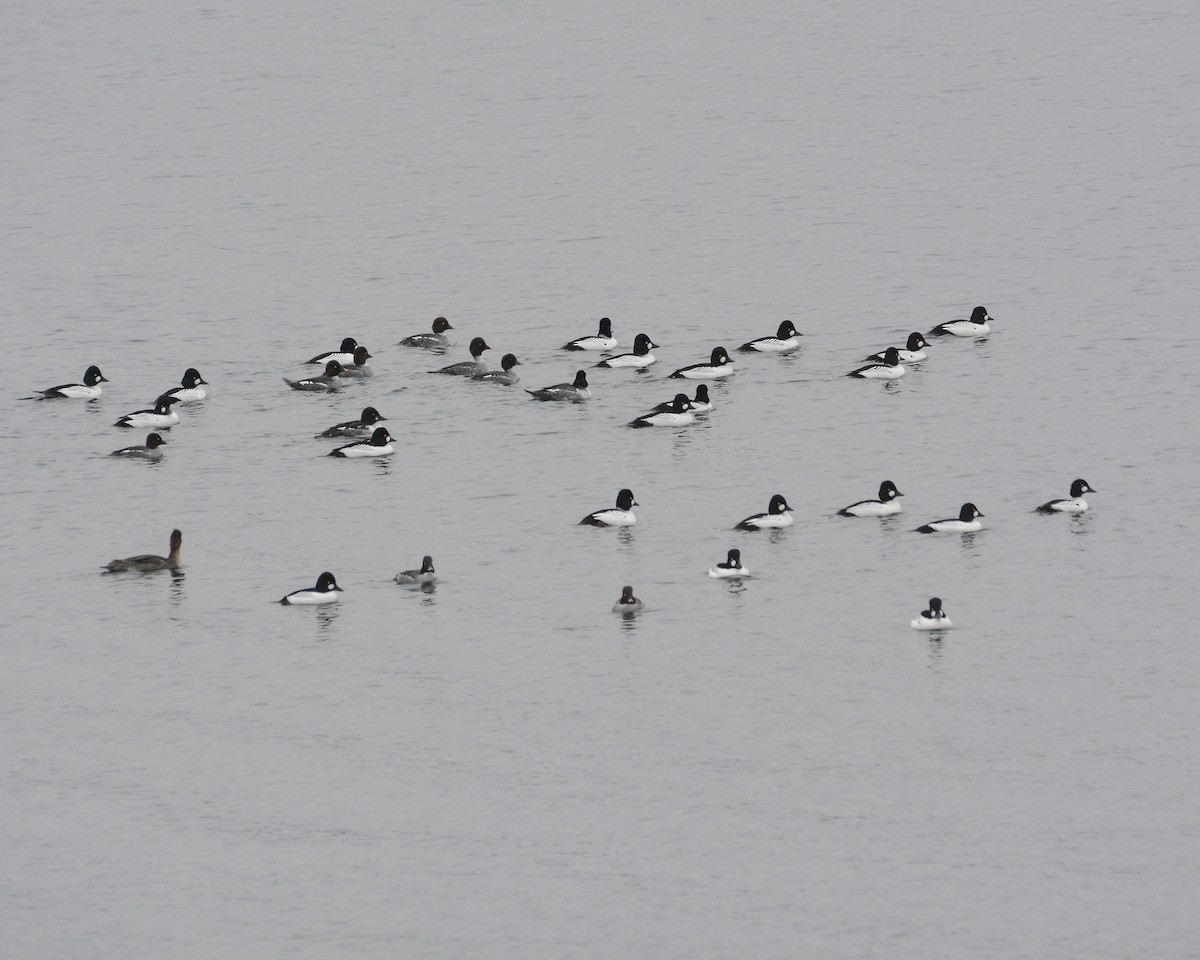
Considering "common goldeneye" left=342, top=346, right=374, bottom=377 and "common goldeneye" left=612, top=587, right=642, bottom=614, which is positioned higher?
"common goldeneye" left=342, top=346, right=374, bottom=377

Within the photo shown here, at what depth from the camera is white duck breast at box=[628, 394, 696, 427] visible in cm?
4644

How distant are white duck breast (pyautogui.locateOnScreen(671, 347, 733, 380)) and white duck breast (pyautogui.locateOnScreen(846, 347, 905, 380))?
2.92 m

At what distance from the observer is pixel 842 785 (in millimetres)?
28391

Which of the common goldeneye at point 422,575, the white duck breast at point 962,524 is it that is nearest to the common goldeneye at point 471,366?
the common goldeneye at point 422,575

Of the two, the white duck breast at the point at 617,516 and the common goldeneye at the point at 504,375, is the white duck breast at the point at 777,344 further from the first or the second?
the white duck breast at the point at 617,516

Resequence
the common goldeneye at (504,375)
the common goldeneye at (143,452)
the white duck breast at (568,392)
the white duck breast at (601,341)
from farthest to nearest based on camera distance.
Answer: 1. the white duck breast at (601,341)
2. the common goldeneye at (504,375)
3. the white duck breast at (568,392)
4. the common goldeneye at (143,452)

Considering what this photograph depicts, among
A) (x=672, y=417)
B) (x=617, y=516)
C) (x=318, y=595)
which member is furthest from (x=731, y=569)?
(x=672, y=417)

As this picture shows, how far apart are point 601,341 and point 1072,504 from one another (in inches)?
640

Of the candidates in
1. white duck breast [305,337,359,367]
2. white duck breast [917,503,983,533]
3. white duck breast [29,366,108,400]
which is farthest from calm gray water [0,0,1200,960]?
white duck breast [305,337,359,367]

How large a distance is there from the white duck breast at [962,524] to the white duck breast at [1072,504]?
1.66 metres

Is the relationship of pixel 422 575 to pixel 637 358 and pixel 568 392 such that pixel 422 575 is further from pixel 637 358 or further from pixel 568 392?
pixel 637 358

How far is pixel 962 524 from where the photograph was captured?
126 ft

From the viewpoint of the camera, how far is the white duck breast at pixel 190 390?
163 ft

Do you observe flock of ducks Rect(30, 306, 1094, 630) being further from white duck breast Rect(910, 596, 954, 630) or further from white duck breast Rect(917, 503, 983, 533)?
white duck breast Rect(910, 596, 954, 630)
